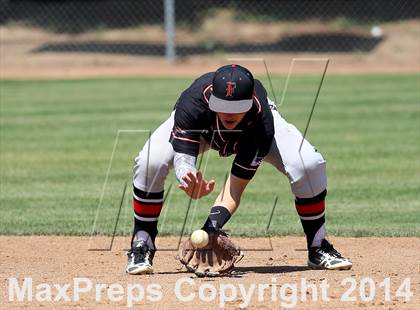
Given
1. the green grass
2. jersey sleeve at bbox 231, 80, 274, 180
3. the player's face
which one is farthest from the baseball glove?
the green grass

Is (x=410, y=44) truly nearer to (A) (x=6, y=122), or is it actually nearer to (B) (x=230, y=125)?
(A) (x=6, y=122)

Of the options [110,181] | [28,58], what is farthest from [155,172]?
[28,58]

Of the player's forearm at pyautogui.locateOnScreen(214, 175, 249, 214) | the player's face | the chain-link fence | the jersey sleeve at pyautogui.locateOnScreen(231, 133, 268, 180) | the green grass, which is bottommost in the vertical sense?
the player's forearm at pyautogui.locateOnScreen(214, 175, 249, 214)

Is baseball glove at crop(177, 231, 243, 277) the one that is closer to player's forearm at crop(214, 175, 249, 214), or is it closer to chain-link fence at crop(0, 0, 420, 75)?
player's forearm at crop(214, 175, 249, 214)

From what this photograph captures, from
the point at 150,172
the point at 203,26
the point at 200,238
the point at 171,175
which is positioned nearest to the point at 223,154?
the point at 150,172

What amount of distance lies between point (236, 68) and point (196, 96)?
315 mm

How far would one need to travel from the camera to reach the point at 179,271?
6.42 meters

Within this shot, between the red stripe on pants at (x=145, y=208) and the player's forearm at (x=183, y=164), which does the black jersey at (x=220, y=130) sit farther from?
the red stripe on pants at (x=145, y=208)

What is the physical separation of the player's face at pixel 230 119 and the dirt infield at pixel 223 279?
98cm

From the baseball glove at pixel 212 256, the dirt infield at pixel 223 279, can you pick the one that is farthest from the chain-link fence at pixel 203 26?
the baseball glove at pixel 212 256

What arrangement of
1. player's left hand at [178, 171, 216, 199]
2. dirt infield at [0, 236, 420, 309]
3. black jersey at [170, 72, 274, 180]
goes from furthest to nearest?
black jersey at [170, 72, 274, 180], player's left hand at [178, 171, 216, 199], dirt infield at [0, 236, 420, 309]

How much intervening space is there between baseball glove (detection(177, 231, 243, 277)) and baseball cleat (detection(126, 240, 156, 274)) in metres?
0.24

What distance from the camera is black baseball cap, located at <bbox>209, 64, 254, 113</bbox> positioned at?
224 inches

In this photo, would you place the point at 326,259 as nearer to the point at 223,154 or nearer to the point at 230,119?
the point at 223,154
